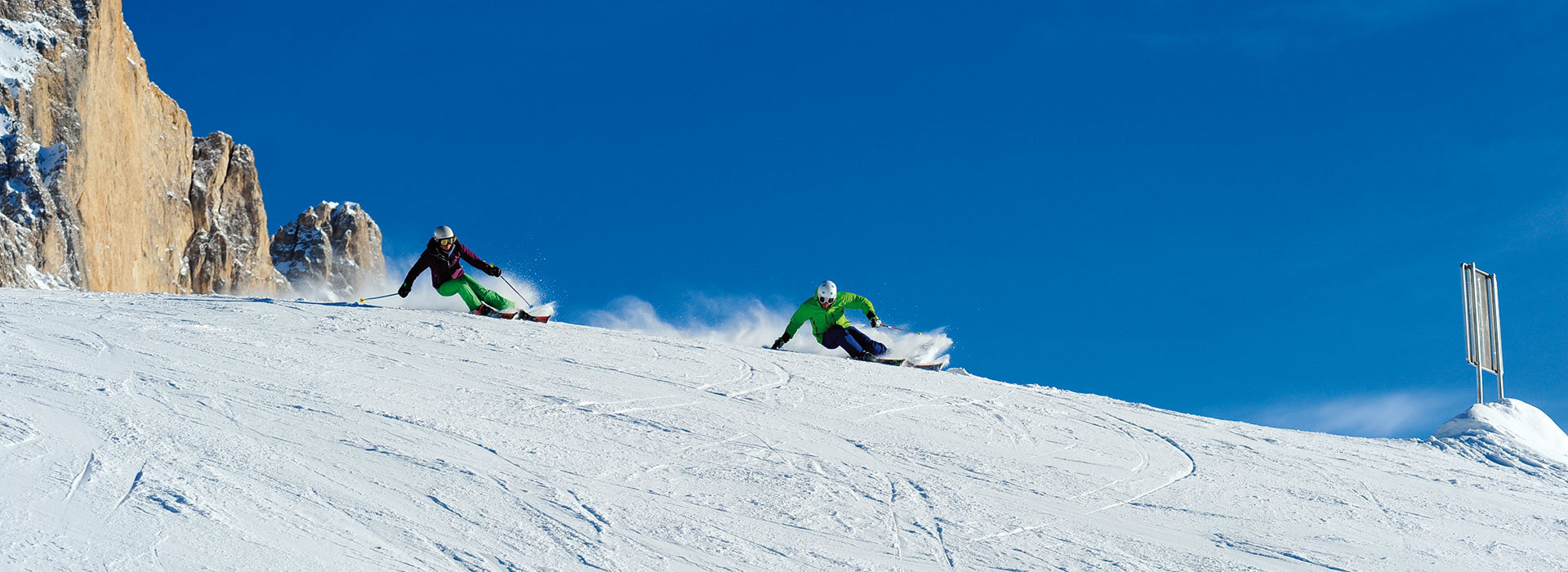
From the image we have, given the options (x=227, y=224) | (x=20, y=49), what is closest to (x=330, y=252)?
(x=227, y=224)

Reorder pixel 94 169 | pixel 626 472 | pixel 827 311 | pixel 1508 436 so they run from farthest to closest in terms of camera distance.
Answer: pixel 94 169 → pixel 827 311 → pixel 1508 436 → pixel 626 472

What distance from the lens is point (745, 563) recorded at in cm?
491

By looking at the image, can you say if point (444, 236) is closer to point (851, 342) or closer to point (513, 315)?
point (513, 315)

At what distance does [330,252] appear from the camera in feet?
225

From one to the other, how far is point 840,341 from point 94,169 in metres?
44.4

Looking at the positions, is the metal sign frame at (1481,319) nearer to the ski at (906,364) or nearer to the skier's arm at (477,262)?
the ski at (906,364)

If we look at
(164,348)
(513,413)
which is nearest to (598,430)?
(513,413)

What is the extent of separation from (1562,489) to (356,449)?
28.1ft

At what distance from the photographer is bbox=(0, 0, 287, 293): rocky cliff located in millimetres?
42344

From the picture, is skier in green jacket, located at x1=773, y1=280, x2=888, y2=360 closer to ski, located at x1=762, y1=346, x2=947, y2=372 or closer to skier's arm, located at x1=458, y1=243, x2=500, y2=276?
ski, located at x1=762, y1=346, x2=947, y2=372

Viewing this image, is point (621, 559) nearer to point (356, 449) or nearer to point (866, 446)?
→ point (356, 449)

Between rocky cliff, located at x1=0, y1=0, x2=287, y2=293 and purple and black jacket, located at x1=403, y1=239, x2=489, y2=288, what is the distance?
3516 centimetres

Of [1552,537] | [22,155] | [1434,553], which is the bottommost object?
[1434,553]

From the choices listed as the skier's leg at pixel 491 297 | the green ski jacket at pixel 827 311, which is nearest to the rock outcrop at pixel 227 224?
the skier's leg at pixel 491 297
